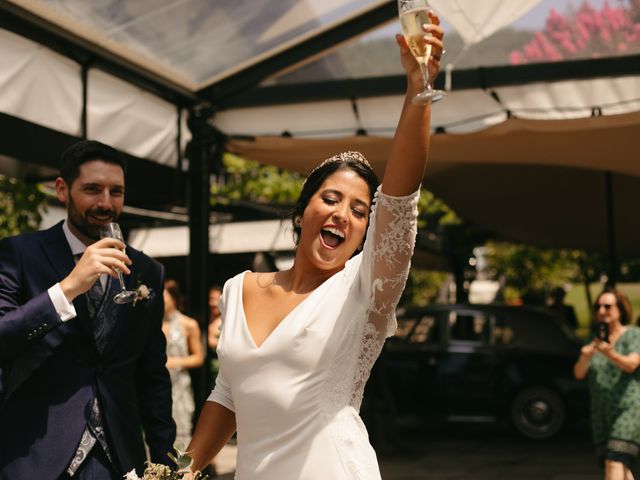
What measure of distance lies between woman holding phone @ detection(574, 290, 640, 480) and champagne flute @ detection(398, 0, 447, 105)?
4.82 m

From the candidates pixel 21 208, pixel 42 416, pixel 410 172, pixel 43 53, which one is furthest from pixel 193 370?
pixel 410 172

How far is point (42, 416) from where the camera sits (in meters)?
2.86

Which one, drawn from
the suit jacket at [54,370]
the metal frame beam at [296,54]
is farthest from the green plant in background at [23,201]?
the suit jacket at [54,370]

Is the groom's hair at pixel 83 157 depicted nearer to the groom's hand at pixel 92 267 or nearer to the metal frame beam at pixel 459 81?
the groom's hand at pixel 92 267

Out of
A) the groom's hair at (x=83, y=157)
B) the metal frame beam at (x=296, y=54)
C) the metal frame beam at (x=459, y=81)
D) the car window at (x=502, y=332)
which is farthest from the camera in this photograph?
the car window at (x=502, y=332)

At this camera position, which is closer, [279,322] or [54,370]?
[279,322]

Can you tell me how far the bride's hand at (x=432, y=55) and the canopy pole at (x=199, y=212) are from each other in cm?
401

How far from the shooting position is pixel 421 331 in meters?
12.0

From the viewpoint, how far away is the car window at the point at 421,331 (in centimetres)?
1185

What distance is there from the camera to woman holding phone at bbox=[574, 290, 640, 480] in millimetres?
6320

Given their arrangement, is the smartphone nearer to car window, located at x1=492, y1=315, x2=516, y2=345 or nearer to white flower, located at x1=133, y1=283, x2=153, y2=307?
white flower, located at x1=133, y1=283, x2=153, y2=307

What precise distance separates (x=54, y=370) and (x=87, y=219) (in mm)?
519

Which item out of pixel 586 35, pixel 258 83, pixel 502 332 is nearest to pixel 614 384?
pixel 586 35

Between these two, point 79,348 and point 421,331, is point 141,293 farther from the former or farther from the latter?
point 421,331
